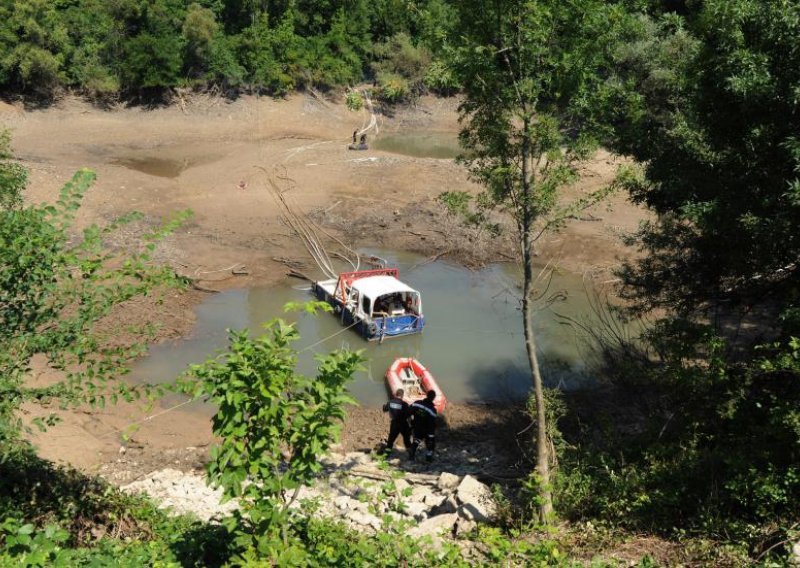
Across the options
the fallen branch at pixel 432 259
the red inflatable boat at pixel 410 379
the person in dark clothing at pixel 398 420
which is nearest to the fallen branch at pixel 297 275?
the fallen branch at pixel 432 259

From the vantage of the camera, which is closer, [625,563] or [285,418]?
[285,418]

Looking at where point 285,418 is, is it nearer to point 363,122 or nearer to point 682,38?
point 682,38

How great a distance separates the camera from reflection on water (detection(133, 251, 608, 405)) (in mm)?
17812

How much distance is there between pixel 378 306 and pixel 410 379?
10.2ft

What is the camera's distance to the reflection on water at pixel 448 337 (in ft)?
58.4

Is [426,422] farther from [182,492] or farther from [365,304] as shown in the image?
[365,304]

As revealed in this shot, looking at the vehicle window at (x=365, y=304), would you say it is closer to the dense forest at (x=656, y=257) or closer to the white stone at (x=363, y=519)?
the dense forest at (x=656, y=257)

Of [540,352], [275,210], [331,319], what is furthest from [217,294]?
[540,352]

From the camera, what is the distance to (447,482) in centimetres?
1145

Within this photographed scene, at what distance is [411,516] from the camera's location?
1022cm

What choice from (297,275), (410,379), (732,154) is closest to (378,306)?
(410,379)

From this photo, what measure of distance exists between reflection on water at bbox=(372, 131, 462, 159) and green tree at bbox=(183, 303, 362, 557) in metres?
35.1

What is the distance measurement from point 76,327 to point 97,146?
33177mm

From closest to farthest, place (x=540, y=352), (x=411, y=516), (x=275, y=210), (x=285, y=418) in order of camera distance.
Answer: (x=285, y=418) < (x=411, y=516) < (x=540, y=352) < (x=275, y=210)
